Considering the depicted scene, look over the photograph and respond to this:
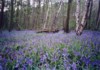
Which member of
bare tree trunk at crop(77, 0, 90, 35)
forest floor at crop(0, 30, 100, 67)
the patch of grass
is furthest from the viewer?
bare tree trunk at crop(77, 0, 90, 35)

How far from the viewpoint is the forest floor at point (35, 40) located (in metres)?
2.32

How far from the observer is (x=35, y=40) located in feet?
8.21

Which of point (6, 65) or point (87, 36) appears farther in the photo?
point (87, 36)

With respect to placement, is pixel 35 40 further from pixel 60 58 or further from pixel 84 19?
pixel 84 19

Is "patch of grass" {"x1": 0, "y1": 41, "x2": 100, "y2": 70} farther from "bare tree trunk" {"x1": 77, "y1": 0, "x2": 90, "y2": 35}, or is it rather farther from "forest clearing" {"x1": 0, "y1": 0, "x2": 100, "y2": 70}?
"bare tree trunk" {"x1": 77, "y1": 0, "x2": 90, "y2": 35}

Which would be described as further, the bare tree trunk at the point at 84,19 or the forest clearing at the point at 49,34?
the bare tree trunk at the point at 84,19

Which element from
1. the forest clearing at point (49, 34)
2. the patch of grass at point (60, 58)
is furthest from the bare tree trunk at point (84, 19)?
the patch of grass at point (60, 58)

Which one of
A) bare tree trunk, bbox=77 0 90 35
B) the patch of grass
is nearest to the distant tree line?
bare tree trunk, bbox=77 0 90 35

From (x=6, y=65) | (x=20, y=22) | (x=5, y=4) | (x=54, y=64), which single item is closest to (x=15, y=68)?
(x=6, y=65)

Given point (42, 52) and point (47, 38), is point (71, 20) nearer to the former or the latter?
point (47, 38)

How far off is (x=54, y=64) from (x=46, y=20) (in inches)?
22.4

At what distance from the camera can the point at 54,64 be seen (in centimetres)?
217

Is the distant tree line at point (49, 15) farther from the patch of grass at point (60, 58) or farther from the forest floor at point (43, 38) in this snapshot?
the patch of grass at point (60, 58)

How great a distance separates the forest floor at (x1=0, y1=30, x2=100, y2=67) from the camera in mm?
2320
